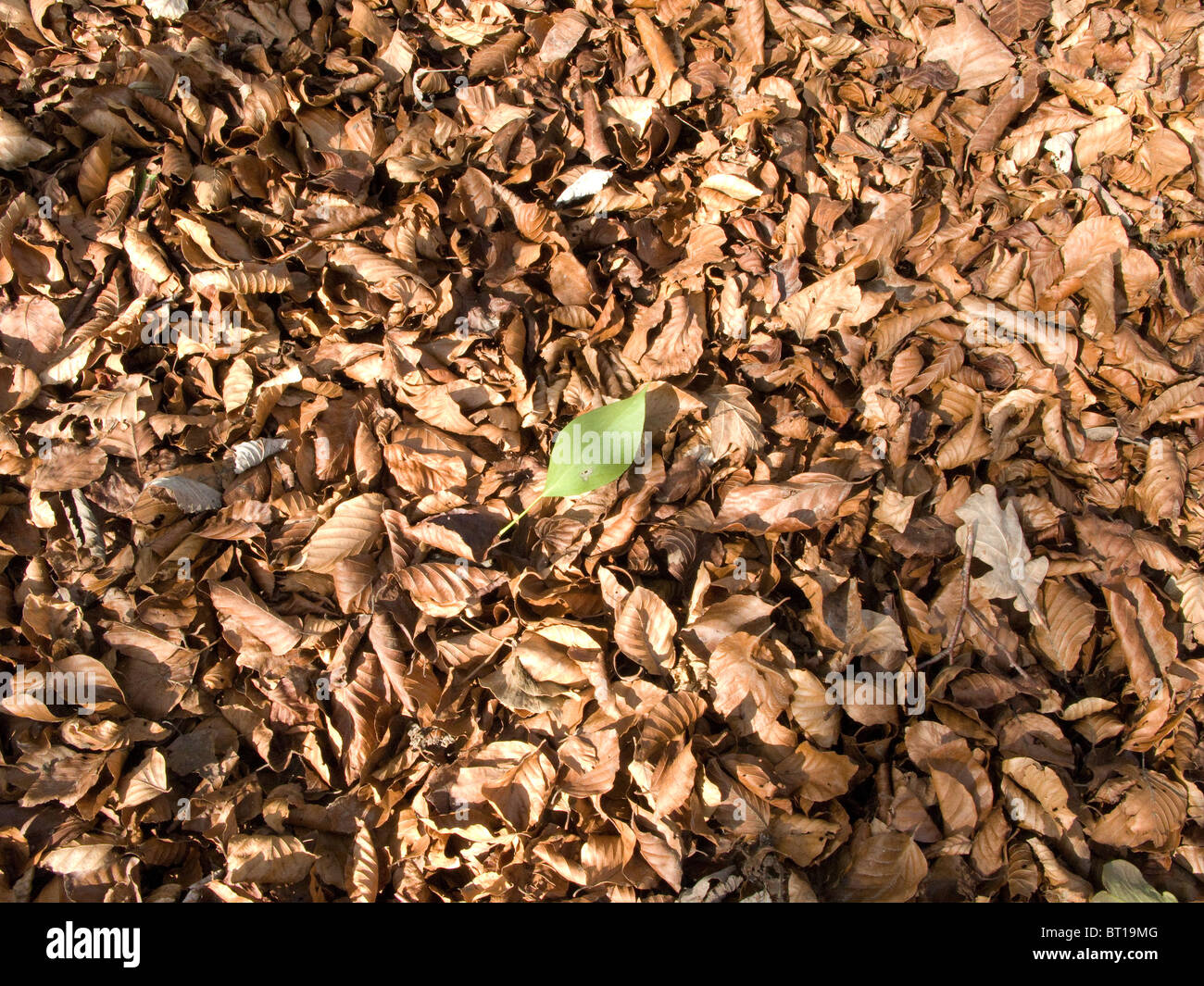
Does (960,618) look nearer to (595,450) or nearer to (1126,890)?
(1126,890)

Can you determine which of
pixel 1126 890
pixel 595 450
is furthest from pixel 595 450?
pixel 1126 890

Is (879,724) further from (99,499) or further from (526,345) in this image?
(99,499)

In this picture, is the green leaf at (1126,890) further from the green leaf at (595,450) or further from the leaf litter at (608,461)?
the green leaf at (595,450)

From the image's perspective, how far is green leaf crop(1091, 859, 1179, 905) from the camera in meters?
1.69

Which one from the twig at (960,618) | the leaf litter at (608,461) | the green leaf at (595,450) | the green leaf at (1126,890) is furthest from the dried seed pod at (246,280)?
the green leaf at (1126,890)

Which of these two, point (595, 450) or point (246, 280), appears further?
point (246, 280)

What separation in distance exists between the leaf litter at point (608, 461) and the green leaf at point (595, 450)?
0.02 metres

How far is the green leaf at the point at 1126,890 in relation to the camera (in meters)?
1.69

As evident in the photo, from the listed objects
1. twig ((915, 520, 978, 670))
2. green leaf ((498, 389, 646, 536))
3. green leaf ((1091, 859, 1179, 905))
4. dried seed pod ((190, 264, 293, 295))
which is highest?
dried seed pod ((190, 264, 293, 295))

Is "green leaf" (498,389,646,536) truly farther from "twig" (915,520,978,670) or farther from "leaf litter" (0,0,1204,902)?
"twig" (915,520,978,670)

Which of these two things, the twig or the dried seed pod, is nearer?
the twig

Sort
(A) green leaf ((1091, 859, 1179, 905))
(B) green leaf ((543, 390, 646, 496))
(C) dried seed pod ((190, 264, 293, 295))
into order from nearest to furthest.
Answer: (A) green leaf ((1091, 859, 1179, 905)), (B) green leaf ((543, 390, 646, 496)), (C) dried seed pod ((190, 264, 293, 295))

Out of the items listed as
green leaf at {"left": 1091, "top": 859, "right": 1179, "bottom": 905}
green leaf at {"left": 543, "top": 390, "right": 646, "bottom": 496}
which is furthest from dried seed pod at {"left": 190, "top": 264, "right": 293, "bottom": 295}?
green leaf at {"left": 1091, "top": 859, "right": 1179, "bottom": 905}

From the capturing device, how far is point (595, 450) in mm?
1824
